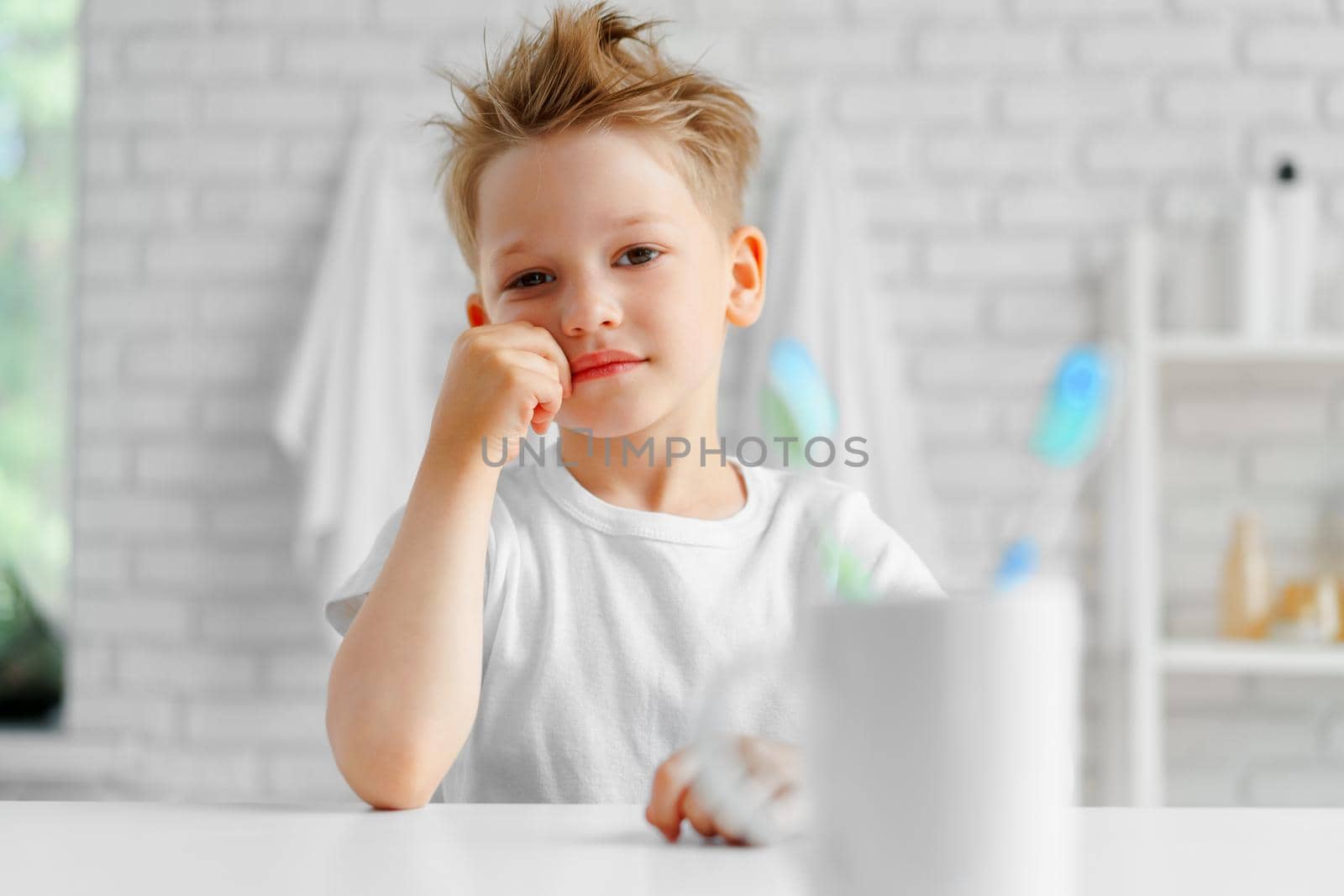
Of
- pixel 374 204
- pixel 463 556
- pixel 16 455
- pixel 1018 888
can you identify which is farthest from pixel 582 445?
pixel 16 455

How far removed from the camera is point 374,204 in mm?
2248

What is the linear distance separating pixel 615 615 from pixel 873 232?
1.44 metres

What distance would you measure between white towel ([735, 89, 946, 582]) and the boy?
1027 millimetres

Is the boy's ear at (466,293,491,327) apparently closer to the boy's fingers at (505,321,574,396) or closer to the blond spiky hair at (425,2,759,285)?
the blond spiky hair at (425,2,759,285)

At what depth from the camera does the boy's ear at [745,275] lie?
1.09m

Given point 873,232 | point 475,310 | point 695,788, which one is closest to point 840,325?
point 873,232

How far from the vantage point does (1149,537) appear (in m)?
1.94

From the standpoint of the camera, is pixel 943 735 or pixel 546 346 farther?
pixel 546 346

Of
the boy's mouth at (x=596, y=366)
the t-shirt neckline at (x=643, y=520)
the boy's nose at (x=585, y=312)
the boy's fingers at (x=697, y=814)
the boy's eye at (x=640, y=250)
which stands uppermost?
the boy's eye at (x=640, y=250)

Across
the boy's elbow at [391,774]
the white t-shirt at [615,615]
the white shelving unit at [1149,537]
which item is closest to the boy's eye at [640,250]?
the white t-shirt at [615,615]

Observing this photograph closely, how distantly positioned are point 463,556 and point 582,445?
1.10 ft

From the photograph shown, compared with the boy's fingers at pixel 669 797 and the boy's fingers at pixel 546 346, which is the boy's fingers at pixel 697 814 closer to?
the boy's fingers at pixel 669 797

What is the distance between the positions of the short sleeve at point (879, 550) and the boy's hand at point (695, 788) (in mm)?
430

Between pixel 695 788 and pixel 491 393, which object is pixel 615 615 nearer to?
pixel 491 393
